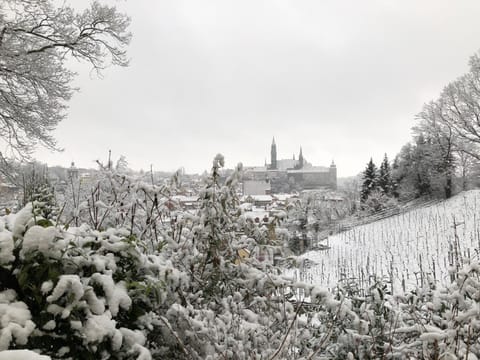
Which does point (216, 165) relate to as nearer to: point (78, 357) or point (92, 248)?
point (92, 248)

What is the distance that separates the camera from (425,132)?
91.4 feet

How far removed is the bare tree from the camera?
7961 millimetres

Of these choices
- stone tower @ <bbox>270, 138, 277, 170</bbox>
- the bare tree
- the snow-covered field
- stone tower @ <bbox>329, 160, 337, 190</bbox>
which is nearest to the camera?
the bare tree

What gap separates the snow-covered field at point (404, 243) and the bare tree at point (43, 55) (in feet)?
27.0

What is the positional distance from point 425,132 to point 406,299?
96.0 feet

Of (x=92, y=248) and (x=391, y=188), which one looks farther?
(x=391, y=188)

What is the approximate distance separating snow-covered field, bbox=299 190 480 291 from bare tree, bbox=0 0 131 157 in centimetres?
823

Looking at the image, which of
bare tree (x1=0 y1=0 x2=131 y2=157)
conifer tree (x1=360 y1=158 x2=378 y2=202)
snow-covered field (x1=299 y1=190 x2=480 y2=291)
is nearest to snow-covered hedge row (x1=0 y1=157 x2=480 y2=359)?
bare tree (x1=0 y1=0 x2=131 y2=157)

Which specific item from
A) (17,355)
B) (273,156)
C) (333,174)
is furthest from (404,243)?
(273,156)

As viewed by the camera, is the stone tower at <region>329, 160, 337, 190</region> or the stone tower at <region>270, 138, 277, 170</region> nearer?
the stone tower at <region>329, 160, 337, 190</region>

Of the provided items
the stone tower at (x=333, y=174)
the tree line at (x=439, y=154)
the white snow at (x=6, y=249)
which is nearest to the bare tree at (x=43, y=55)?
the white snow at (x=6, y=249)

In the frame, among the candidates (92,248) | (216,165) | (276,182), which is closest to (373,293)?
(216,165)

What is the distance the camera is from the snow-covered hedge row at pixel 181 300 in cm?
133

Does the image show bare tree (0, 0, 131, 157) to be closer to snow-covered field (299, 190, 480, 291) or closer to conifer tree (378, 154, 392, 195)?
snow-covered field (299, 190, 480, 291)
